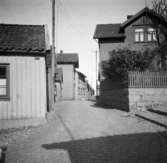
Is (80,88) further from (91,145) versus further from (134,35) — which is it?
(91,145)

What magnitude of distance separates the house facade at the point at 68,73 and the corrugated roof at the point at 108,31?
1559 centimetres

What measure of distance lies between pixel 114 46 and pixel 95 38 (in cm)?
255

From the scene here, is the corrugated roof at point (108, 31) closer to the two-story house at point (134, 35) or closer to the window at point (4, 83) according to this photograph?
the two-story house at point (134, 35)

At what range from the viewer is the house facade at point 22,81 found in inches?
366

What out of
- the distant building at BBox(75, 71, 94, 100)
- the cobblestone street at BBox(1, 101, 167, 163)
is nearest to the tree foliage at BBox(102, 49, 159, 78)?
the cobblestone street at BBox(1, 101, 167, 163)

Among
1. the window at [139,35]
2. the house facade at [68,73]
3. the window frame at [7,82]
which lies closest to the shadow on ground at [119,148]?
the window frame at [7,82]

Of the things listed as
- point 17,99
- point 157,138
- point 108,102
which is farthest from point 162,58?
point 17,99

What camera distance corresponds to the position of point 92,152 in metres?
5.63

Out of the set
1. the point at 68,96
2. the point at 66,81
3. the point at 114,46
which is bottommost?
the point at 68,96

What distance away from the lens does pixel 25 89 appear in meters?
9.47

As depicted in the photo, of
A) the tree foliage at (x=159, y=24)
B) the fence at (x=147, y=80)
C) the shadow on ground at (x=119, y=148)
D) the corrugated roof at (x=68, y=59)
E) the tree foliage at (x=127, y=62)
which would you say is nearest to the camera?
the shadow on ground at (x=119, y=148)

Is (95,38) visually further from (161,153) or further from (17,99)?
(161,153)

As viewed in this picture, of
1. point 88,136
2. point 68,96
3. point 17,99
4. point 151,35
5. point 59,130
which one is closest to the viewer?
point 88,136

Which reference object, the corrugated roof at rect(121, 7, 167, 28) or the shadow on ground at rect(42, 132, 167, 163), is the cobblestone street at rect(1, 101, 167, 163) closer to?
Answer: the shadow on ground at rect(42, 132, 167, 163)
